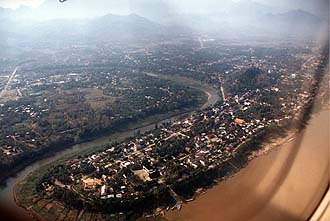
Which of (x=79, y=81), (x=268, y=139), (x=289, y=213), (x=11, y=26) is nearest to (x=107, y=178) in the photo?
(x=268, y=139)

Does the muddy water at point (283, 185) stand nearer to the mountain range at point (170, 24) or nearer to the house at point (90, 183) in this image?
the mountain range at point (170, 24)

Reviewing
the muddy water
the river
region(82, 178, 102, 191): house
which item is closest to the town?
region(82, 178, 102, 191): house

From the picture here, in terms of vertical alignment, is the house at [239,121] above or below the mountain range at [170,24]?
below

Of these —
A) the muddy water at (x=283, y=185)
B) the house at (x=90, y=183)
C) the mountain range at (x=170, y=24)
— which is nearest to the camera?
the muddy water at (x=283, y=185)

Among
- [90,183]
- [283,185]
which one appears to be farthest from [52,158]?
[283,185]

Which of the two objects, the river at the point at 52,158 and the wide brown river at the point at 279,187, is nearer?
the wide brown river at the point at 279,187

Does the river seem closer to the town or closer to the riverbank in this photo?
the riverbank

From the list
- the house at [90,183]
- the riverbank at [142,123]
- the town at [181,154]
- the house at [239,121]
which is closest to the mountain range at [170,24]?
the town at [181,154]
